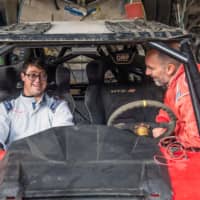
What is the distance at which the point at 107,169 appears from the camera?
223 cm

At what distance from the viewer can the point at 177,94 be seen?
9.34ft

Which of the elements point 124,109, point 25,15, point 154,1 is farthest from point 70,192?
point 154,1

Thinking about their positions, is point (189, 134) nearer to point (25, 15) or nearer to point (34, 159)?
point (34, 159)

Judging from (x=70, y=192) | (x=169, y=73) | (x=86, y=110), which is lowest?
(x=86, y=110)

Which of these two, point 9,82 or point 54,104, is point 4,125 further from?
point 9,82

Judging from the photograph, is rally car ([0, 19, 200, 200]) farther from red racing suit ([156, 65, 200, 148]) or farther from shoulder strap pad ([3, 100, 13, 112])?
shoulder strap pad ([3, 100, 13, 112])

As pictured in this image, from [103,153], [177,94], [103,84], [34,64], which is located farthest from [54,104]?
[103,153]

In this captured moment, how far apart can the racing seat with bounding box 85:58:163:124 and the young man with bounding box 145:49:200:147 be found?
0.77 ft

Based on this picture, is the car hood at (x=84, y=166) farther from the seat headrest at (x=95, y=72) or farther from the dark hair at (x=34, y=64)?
the seat headrest at (x=95, y=72)

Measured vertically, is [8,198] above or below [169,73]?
below

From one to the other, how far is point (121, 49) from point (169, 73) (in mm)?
774

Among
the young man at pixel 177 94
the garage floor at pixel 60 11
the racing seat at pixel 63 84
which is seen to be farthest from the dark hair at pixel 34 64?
the garage floor at pixel 60 11

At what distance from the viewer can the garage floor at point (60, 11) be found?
5559 mm

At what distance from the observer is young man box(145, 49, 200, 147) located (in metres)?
2.66
